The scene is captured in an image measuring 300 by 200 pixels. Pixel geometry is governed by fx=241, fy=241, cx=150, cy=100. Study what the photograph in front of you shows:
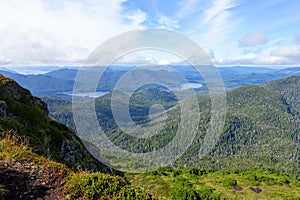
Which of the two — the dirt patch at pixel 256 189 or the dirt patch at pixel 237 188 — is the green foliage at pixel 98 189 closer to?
the dirt patch at pixel 237 188

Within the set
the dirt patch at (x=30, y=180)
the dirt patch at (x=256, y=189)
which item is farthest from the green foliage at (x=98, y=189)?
the dirt patch at (x=256, y=189)

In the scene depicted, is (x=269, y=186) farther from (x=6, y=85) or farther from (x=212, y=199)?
(x=6, y=85)

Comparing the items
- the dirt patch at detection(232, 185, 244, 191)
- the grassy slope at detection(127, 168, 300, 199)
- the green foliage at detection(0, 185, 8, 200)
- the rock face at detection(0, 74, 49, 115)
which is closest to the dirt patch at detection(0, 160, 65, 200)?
the green foliage at detection(0, 185, 8, 200)

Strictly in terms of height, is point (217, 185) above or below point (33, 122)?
below

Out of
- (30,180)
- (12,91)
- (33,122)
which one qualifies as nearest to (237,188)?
(33,122)

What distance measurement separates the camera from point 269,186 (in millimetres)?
95750

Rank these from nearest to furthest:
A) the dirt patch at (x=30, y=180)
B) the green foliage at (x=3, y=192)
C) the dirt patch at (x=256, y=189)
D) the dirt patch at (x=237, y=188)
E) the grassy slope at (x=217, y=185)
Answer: the green foliage at (x=3, y=192) < the dirt patch at (x=30, y=180) < the grassy slope at (x=217, y=185) < the dirt patch at (x=237, y=188) < the dirt patch at (x=256, y=189)

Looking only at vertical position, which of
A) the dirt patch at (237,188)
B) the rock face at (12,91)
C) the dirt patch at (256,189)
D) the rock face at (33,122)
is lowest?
A: the dirt patch at (256,189)

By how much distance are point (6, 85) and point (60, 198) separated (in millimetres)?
34761

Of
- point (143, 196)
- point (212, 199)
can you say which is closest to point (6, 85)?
point (143, 196)

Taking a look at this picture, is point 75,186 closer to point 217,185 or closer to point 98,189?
point 98,189

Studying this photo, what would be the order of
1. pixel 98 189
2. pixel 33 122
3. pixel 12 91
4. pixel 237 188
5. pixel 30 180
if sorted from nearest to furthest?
pixel 98 189
pixel 30 180
pixel 33 122
pixel 12 91
pixel 237 188

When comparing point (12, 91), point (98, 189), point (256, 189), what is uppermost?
point (12, 91)

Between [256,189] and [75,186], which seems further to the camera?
[256,189]
